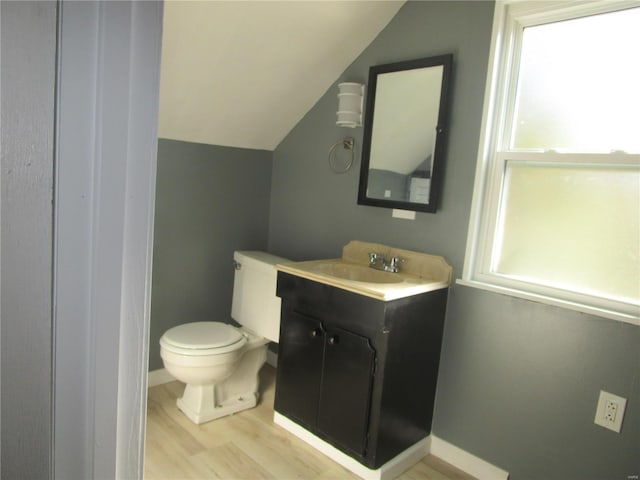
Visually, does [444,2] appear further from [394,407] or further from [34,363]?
[34,363]

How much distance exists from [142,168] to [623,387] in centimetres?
192

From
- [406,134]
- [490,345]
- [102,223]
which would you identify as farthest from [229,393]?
[102,223]

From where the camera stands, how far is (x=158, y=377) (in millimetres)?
2848

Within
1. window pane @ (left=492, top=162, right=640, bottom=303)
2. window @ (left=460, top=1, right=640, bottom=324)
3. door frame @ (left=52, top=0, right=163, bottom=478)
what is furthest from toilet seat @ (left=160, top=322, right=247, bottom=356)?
door frame @ (left=52, top=0, right=163, bottom=478)

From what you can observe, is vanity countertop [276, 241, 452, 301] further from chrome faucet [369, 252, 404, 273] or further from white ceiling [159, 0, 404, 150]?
white ceiling [159, 0, 404, 150]

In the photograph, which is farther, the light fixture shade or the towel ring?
the towel ring

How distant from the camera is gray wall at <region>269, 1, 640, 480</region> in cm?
183

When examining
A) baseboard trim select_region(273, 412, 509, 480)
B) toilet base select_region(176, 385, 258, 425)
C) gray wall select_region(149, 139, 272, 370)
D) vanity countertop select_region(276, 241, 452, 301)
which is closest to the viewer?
vanity countertop select_region(276, 241, 452, 301)

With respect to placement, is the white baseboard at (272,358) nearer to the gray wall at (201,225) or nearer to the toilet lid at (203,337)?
the gray wall at (201,225)

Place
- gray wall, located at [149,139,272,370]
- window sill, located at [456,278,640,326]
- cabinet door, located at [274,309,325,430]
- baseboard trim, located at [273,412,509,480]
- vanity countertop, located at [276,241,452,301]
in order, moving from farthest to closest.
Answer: gray wall, located at [149,139,272,370] < cabinet door, located at [274,309,325,430] < baseboard trim, located at [273,412,509,480] < vanity countertop, located at [276,241,452,301] < window sill, located at [456,278,640,326]

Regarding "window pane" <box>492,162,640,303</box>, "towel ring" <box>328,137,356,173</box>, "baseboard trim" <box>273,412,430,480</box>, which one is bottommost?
"baseboard trim" <box>273,412,430,480</box>

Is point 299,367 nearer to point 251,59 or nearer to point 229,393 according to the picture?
point 229,393

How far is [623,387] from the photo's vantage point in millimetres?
1767

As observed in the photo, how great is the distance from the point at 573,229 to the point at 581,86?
23.1 inches
